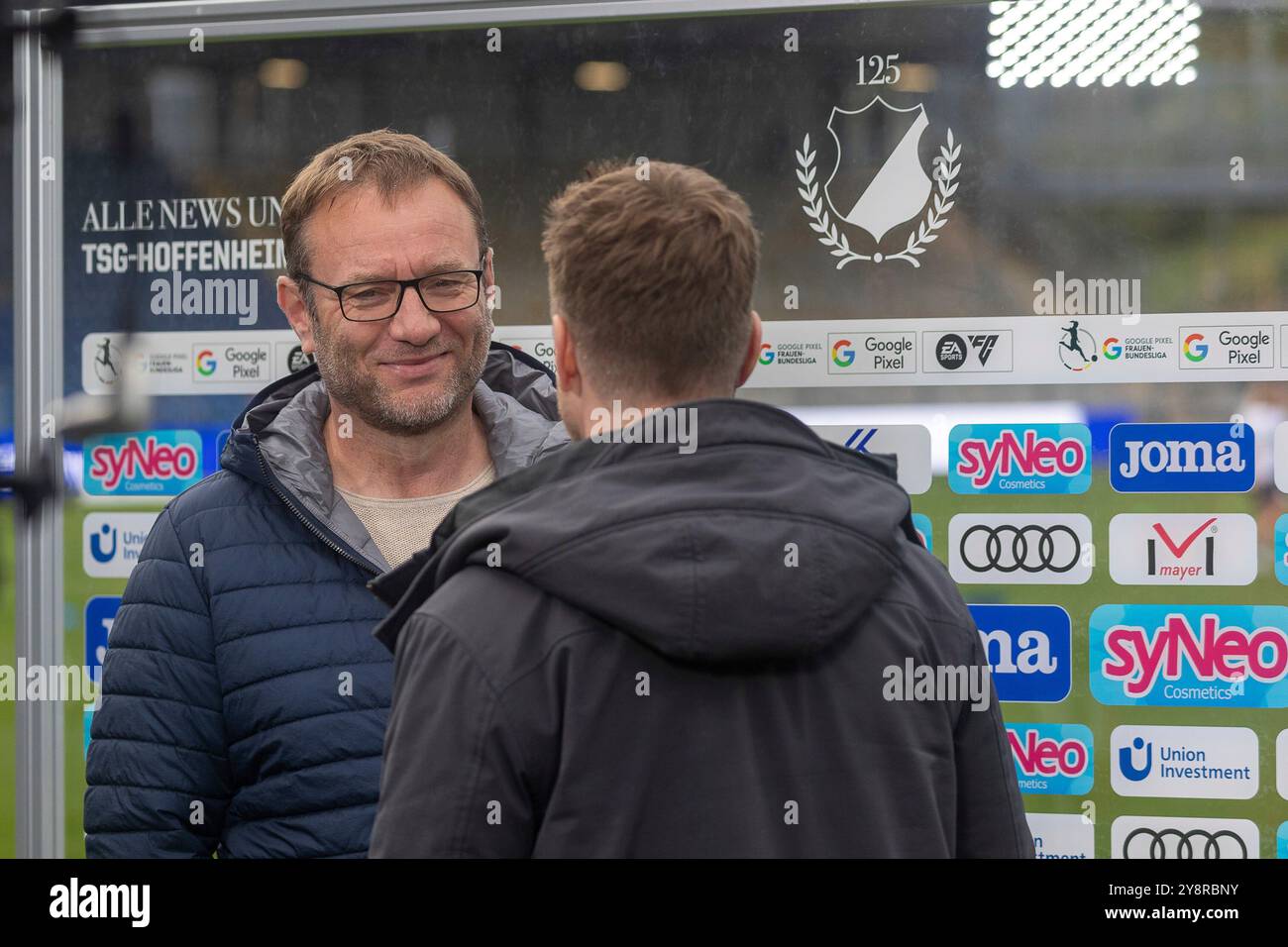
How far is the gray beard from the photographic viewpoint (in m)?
1.93

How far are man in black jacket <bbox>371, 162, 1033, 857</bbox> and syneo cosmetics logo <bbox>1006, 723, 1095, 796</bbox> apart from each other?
124 centimetres

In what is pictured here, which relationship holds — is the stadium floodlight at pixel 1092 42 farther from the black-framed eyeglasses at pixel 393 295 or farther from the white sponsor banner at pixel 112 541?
the white sponsor banner at pixel 112 541

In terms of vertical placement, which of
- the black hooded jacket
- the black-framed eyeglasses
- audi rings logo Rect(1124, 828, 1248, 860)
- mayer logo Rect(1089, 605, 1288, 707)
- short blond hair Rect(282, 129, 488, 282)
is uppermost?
short blond hair Rect(282, 129, 488, 282)

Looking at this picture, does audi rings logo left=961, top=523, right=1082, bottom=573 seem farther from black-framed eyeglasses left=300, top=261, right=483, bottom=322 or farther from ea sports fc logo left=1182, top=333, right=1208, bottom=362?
black-framed eyeglasses left=300, top=261, right=483, bottom=322

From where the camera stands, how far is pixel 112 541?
2643 millimetres

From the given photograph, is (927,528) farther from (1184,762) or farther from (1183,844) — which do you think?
(1183,844)

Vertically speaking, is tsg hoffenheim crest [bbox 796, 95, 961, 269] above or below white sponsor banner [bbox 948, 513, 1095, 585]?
above

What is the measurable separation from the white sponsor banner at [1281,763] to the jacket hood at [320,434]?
1.48 m

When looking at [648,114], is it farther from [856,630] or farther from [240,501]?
[856,630]

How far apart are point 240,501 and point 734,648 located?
3.70 ft

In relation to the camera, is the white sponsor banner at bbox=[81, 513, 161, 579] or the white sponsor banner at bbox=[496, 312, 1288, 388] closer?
the white sponsor banner at bbox=[496, 312, 1288, 388]

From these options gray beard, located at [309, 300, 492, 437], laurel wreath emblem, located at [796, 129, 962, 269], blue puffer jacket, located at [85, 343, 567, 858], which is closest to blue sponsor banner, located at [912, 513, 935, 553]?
laurel wreath emblem, located at [796, 129, 962, 269]

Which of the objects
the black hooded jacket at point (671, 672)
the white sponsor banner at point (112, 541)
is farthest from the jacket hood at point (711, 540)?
the white sponsor banner at point (112, 541)

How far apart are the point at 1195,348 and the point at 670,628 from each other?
1669 millimetres
